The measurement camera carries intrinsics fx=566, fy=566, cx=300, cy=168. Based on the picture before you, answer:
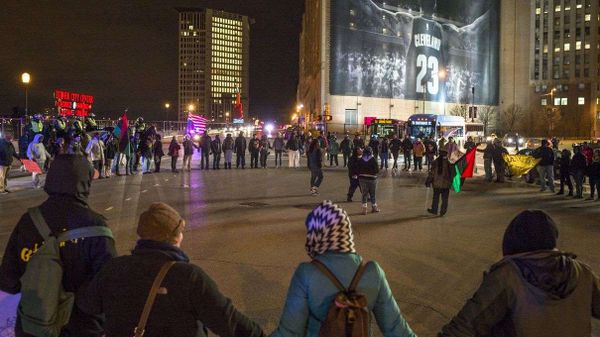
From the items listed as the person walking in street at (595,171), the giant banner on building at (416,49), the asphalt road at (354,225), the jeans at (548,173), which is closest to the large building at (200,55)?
the giant banner on building at (416,49)

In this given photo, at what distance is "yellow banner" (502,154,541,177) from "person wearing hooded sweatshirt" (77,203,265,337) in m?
20.1

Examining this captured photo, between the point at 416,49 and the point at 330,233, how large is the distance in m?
85.5

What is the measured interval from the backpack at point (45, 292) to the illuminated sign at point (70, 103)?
1871 inches

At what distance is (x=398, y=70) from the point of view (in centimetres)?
8256

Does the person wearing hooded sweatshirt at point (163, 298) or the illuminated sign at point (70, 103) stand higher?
the illuminated sign at point (70, 103)

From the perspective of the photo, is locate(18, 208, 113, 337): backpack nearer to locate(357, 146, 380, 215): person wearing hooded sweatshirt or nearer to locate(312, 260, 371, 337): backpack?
locate(312, 260, 371, 337): backpack

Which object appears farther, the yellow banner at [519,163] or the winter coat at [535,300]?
the yellow banner at [519,163]

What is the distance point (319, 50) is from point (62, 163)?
3018 inches

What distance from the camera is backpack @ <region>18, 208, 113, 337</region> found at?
318 centimetres

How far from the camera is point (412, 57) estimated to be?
3317 inches

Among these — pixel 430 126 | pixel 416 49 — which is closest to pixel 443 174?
pixel 430 126

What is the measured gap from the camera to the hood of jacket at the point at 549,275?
2.88 metres

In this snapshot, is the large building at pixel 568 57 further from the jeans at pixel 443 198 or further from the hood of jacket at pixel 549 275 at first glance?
the hood of jacket at pixel 549 275

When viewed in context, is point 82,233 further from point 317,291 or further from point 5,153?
point 5,153
